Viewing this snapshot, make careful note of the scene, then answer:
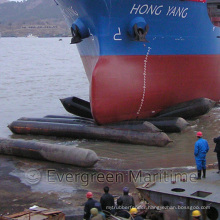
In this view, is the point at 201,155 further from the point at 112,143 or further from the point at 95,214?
the point at 112,143

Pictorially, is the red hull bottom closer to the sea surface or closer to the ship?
the ship

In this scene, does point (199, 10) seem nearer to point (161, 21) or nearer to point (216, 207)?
point (161, 21)

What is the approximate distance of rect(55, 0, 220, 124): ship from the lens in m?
13.8

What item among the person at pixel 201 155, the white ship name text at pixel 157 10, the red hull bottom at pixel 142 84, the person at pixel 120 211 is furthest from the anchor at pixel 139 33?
the person at pixel 120 211

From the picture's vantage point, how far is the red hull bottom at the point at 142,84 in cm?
1383

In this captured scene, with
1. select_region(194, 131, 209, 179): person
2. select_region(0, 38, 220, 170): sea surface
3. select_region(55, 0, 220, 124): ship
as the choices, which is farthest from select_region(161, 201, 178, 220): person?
Result: select_region(55, 0, 220, 124): ship

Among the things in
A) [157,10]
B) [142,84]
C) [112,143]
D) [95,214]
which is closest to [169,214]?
[95,214]

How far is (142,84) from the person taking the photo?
47.8 ft

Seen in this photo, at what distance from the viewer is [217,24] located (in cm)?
1873

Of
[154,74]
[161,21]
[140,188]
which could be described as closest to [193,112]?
[154,74]

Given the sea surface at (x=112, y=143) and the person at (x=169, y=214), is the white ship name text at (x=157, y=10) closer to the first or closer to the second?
the sea surface at (x=112, y=143)

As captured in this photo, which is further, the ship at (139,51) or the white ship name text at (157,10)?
the white ship name text at (157,10)

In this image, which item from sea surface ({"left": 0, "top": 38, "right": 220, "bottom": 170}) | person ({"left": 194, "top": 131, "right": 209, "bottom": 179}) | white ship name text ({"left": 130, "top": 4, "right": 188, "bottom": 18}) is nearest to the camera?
person ({"left": 194, "top": 131, "right": 209, "bottom": 179})

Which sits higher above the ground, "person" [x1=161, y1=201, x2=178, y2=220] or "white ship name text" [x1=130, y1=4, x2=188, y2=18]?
"white ship name text" [x1=130, y1=4, x2=188, y2=18]
